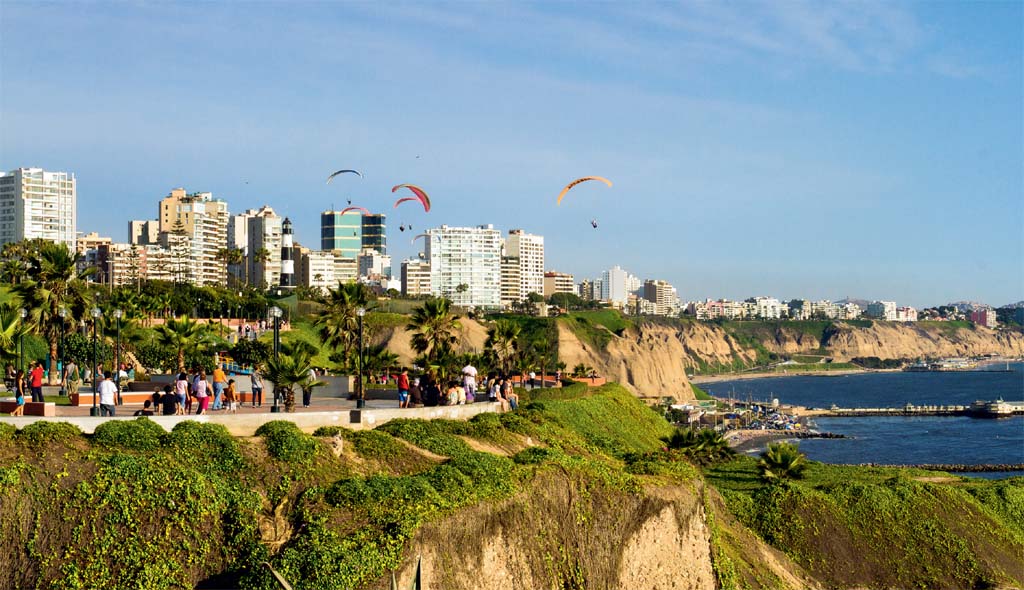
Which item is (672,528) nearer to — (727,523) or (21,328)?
(727,523)

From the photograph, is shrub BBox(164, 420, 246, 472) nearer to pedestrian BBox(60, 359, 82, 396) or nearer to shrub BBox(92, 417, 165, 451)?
shrub BBox(92, 417, 165, 451)

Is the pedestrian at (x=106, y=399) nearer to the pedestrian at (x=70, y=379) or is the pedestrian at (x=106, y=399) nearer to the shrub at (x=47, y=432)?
the shrub at (x=47, y=432)

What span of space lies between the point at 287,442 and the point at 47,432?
464 cm

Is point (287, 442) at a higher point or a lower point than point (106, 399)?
lower

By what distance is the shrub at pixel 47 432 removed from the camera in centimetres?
1941

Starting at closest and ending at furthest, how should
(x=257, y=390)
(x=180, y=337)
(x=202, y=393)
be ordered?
(x=202, y=393), (x=257, y=390), (x=180, y=337)

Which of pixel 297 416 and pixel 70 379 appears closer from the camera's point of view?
pixel 297 416

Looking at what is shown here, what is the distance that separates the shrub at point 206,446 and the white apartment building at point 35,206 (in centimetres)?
15013

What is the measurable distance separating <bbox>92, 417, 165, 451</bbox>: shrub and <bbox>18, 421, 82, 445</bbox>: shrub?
19.7 inches

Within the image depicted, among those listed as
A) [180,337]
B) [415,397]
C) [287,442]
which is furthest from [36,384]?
[180,337]

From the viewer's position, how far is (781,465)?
139 feet

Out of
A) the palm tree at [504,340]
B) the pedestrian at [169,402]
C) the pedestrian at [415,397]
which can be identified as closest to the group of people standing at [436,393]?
the pedestrian at [415,397]

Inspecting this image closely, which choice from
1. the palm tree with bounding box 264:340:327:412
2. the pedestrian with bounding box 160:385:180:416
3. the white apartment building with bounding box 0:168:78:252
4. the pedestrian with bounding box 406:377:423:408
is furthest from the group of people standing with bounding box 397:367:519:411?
the white apartment building with bounding box 0:168:78:252

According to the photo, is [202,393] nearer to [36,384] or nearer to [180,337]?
[36,384]
